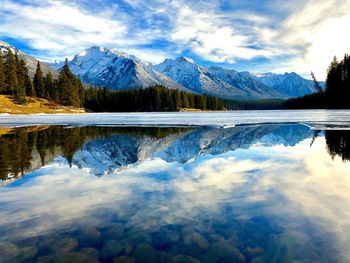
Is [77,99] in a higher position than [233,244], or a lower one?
higher

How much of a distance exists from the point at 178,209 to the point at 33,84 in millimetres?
144871

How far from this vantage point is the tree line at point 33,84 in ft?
369

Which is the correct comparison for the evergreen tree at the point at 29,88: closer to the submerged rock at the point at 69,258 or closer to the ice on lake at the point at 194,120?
the ice on lake at the point at 194,120

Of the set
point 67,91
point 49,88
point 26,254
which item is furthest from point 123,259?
point 49,88

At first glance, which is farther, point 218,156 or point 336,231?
point 218,156

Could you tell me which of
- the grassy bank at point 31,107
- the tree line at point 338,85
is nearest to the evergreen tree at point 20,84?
the grassy bank at point 31,107

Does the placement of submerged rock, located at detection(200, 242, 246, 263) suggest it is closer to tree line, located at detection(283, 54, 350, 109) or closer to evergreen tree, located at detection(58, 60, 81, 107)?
tree line, located at detection(283, 54, 350, 109)

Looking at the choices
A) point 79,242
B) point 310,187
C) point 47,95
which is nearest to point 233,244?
point 79,242

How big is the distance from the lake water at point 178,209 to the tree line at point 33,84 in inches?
4235

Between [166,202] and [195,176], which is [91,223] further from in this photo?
[195,176]

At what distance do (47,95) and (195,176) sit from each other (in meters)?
143

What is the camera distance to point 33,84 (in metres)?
138

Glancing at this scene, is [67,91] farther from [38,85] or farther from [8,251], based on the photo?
[8,251]

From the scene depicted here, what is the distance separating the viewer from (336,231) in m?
7.71
